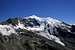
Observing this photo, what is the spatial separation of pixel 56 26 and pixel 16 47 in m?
33.9

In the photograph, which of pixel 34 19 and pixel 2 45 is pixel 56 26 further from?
pixel 2 45

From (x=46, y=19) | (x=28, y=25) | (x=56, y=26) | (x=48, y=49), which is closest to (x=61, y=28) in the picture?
(x=56, y=26)

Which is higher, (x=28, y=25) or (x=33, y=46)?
(x=28, y=25)

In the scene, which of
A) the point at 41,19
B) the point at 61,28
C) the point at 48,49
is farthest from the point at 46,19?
the point at 48,49

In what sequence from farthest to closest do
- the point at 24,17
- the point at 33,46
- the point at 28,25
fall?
1. the point at 24,17
2. the point at 28,25
3. the point at 33,46

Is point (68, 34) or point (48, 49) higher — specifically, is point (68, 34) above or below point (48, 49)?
above

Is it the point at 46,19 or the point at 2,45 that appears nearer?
the point at 2,45

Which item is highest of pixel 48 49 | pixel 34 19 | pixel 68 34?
pixel 34 19

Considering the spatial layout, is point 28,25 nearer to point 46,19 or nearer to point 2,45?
point 46,19

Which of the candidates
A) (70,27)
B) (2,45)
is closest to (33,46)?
(2,45)

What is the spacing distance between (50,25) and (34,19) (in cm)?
573

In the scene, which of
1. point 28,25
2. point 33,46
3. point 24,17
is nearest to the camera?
point 33,46

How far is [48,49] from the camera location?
2583 centimetres

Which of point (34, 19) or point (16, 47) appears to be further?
point (34, 19)
